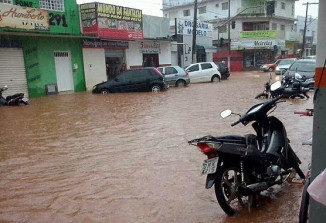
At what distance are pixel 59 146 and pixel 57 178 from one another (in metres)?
2.17

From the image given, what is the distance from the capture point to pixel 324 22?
8.68ft

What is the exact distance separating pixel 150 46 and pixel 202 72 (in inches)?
228

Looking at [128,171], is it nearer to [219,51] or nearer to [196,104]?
[196,104]

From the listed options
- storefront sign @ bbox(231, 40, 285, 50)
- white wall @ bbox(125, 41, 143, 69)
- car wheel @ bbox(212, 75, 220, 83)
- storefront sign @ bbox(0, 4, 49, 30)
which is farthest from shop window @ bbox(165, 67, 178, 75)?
storefront sign @ bbox(231, 40, 285, 50)

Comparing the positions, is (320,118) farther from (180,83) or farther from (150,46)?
(150,46)

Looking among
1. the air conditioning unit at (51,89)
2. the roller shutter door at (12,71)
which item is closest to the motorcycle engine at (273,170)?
the roller shutter door at (12,71)

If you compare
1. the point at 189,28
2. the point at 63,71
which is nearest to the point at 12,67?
the point at 63,71

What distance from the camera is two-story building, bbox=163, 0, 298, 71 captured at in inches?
1676

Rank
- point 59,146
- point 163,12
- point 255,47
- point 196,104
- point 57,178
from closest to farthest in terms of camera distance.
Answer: point 57,178 < point 59,146 < point 196,104 < point 255,47 < point 163,12

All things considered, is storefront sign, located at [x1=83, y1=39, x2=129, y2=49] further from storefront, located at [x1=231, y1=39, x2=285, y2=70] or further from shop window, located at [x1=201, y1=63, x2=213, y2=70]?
storefront, located at [x1=231, y1=39, x2=285, y2=70]

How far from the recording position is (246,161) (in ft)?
12.3

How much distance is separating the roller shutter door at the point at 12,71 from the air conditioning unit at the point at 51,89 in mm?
1320

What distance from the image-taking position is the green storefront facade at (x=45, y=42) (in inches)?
678

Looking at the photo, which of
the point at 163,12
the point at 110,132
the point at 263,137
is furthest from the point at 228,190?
the point at 163,12
